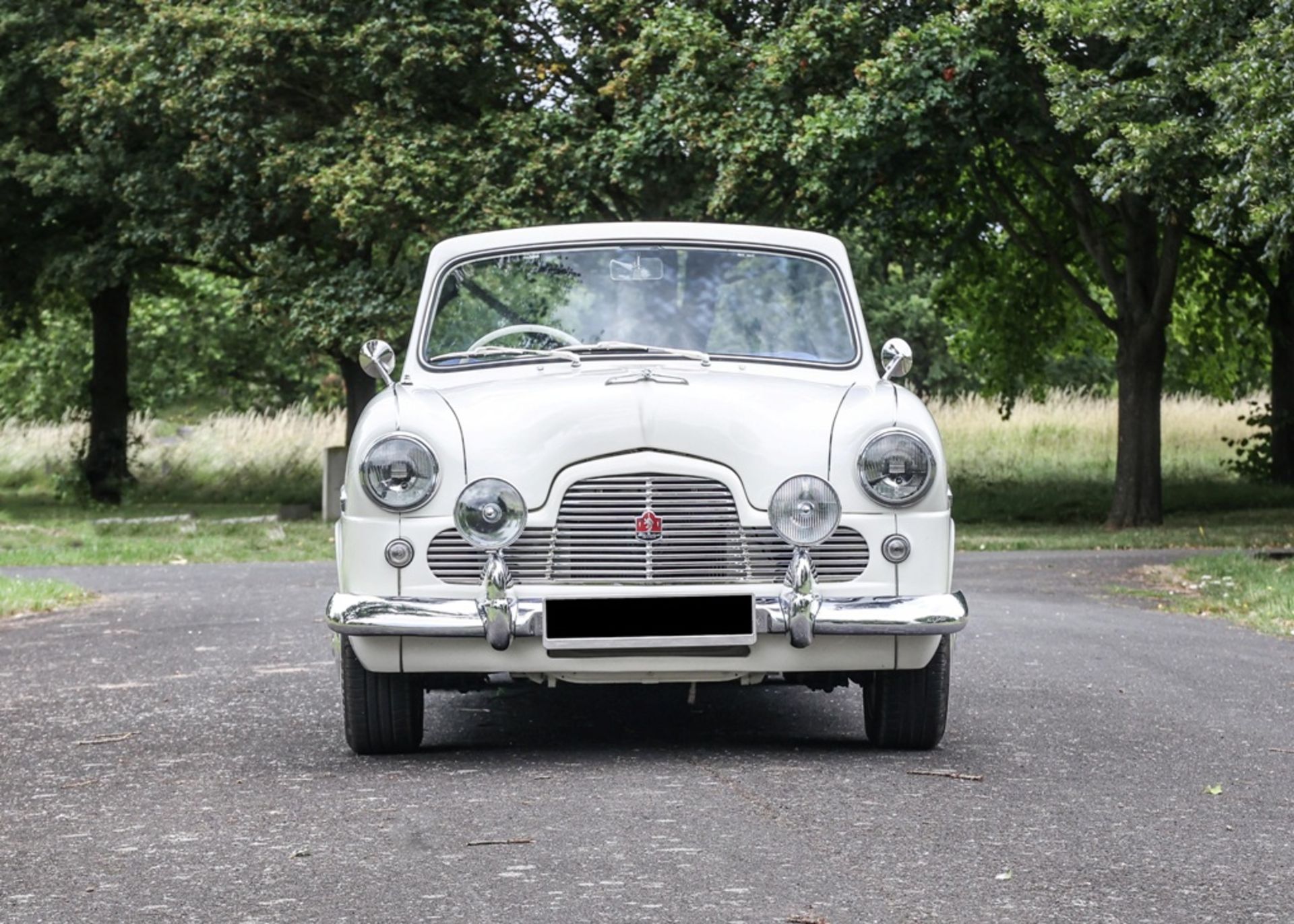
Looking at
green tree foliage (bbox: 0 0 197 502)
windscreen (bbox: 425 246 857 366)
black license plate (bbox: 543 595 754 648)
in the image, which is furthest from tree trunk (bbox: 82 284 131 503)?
black license plate (bbox: 543 595 754 648)

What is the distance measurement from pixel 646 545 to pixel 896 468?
0.84m

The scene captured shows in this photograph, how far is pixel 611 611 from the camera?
587cm

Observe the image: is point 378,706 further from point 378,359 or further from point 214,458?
point 214,458

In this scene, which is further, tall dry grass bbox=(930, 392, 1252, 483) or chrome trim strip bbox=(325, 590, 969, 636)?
tall dry grass bbox=(930, 392, 1252, 483)

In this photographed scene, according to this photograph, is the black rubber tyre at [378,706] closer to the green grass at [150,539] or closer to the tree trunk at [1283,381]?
the green grass at [150,539]

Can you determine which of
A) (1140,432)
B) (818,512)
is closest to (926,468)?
(818,512)

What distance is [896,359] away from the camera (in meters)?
6.78

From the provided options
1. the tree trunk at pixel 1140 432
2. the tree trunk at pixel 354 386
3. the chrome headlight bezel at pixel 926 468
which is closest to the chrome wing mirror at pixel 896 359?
the chrome headlight bezel at pixel 926 468

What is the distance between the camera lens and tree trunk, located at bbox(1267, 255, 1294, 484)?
92.3ft

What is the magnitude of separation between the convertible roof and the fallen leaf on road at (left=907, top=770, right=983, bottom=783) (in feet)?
7.53

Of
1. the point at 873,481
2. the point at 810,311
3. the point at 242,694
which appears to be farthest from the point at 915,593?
the point at 242,694

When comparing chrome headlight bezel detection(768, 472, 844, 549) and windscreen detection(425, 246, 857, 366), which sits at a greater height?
windscreen detection(425, 246, 857, 366)

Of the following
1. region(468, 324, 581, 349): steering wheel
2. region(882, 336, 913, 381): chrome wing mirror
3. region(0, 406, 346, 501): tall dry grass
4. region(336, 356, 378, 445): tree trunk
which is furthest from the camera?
region(0, 406, 346, 501): tall dry grass

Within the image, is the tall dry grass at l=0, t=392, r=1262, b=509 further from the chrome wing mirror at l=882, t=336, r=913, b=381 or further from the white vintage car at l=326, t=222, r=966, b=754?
the white vintage car at l=326, t=222, r=966, b=754
